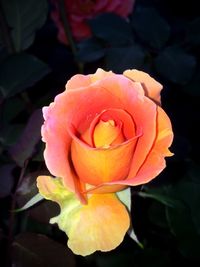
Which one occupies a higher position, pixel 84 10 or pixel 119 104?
pixel 119 104

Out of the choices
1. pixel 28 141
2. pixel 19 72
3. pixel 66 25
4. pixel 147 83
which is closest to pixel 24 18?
pixel 66 25

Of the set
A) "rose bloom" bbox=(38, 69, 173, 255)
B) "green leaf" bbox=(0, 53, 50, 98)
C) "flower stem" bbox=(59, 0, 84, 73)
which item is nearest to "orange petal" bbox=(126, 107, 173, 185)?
"rose bloom" bbox=(38, 69, 173, 255)

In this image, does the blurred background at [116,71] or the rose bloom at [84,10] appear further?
the rose bloom at [84,10]

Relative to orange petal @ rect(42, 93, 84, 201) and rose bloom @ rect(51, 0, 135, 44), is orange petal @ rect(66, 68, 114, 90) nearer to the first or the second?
orange petal @ rect(42, 93, 84, 201)

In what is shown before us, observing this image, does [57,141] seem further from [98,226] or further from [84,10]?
[84,10]

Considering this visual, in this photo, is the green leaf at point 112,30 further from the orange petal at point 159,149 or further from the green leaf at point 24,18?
the orange petal at point 159,149

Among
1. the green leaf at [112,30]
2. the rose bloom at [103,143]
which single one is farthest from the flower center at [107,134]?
the green leaf at [112,30]

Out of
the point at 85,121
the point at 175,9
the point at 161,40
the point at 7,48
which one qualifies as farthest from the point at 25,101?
the point at 175,9
